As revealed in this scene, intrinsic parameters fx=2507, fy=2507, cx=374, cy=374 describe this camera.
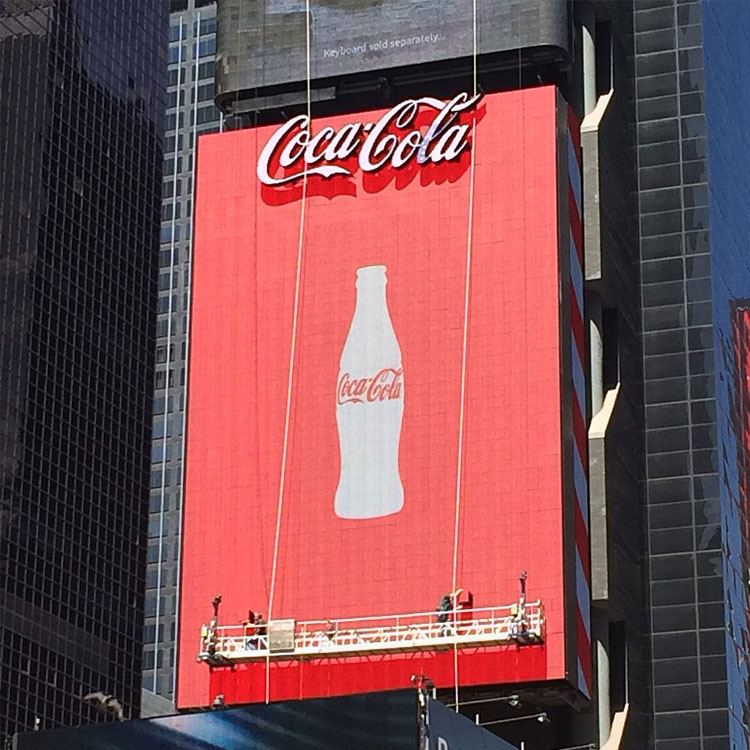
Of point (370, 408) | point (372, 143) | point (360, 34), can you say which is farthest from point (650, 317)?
point (360, 34)

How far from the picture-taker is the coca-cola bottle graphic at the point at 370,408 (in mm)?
106875

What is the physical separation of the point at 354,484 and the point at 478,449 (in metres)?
5.72

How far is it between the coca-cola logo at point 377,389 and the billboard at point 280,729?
1186 inches

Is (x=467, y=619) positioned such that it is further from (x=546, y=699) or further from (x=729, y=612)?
(x=729, y=612)

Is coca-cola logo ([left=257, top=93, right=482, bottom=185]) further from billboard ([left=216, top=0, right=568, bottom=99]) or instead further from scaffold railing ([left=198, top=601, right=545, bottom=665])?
scaffold railing ([left=198, top=601, right=545, bottom=665])

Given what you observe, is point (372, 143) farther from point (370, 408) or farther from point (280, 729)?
point (280, 729)

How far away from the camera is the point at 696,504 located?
113188 mm

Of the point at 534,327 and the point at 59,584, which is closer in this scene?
the point at 534,327

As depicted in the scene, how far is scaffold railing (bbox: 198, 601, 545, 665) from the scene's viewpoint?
4008 inches

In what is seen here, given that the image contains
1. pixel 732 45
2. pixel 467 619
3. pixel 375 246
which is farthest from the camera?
Answer: pixel 732 45

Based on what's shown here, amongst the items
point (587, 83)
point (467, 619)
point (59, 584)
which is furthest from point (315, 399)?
point (59, 584)

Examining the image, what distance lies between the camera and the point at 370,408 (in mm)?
107938

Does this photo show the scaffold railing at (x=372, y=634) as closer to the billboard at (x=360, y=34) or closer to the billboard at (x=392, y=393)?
the billboard at (x=392, y=393)

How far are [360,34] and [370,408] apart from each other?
19422 millimetres
